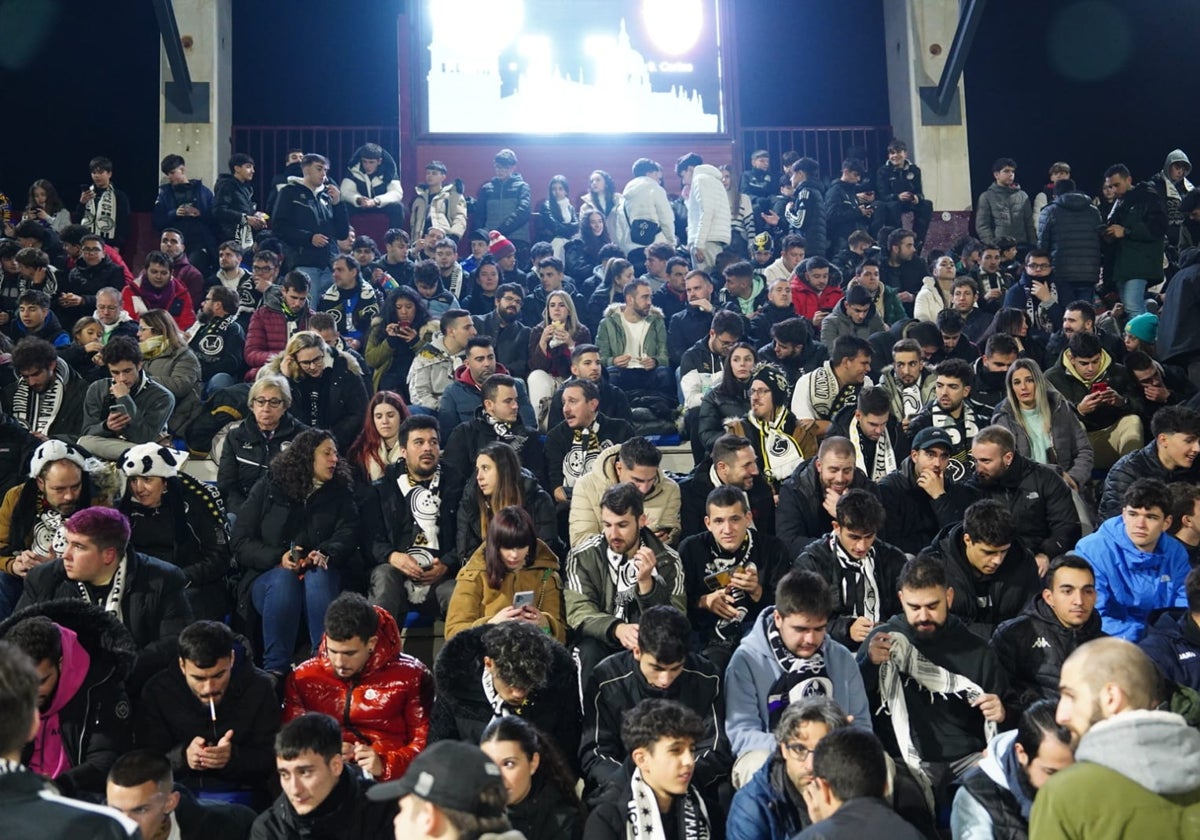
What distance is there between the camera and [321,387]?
8.01m

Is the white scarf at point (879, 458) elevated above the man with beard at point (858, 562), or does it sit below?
above

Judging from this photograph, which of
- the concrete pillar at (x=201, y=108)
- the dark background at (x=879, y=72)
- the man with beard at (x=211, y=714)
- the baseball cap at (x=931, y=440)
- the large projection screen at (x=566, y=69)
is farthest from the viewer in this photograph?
the dark background at (x=879, y=72)

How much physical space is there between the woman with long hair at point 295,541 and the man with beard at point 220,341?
2894 mm

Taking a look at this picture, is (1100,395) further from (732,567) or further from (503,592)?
(503,592)

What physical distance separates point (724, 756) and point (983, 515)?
1695mm

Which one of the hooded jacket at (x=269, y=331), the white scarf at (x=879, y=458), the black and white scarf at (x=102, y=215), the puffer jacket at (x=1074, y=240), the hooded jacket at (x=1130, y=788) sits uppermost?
the black and white scarf at (x=102, y=215)

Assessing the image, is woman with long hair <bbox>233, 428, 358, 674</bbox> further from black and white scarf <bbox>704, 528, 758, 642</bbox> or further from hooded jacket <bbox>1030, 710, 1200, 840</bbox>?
hooded jacket <bbox>1030, 710, 1200, 840</bbox>

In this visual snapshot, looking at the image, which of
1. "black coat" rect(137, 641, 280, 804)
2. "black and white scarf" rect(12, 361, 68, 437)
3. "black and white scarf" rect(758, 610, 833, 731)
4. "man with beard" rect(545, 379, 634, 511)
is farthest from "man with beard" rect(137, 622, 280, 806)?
"black and white scarf" rect(12, 361, 68, 437)

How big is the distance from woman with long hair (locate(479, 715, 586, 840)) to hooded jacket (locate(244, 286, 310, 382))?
5.26m

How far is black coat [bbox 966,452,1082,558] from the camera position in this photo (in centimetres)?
683

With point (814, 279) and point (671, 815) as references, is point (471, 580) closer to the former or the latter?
point (671, 815)

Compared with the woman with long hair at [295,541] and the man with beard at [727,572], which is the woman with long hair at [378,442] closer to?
the woman with long hair at [295,541]

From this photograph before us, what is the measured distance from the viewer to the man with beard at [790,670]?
5.07m

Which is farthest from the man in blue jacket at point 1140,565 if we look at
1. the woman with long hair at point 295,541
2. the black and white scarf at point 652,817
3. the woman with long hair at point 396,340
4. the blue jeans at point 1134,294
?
the blue jeans at point 1134,294
